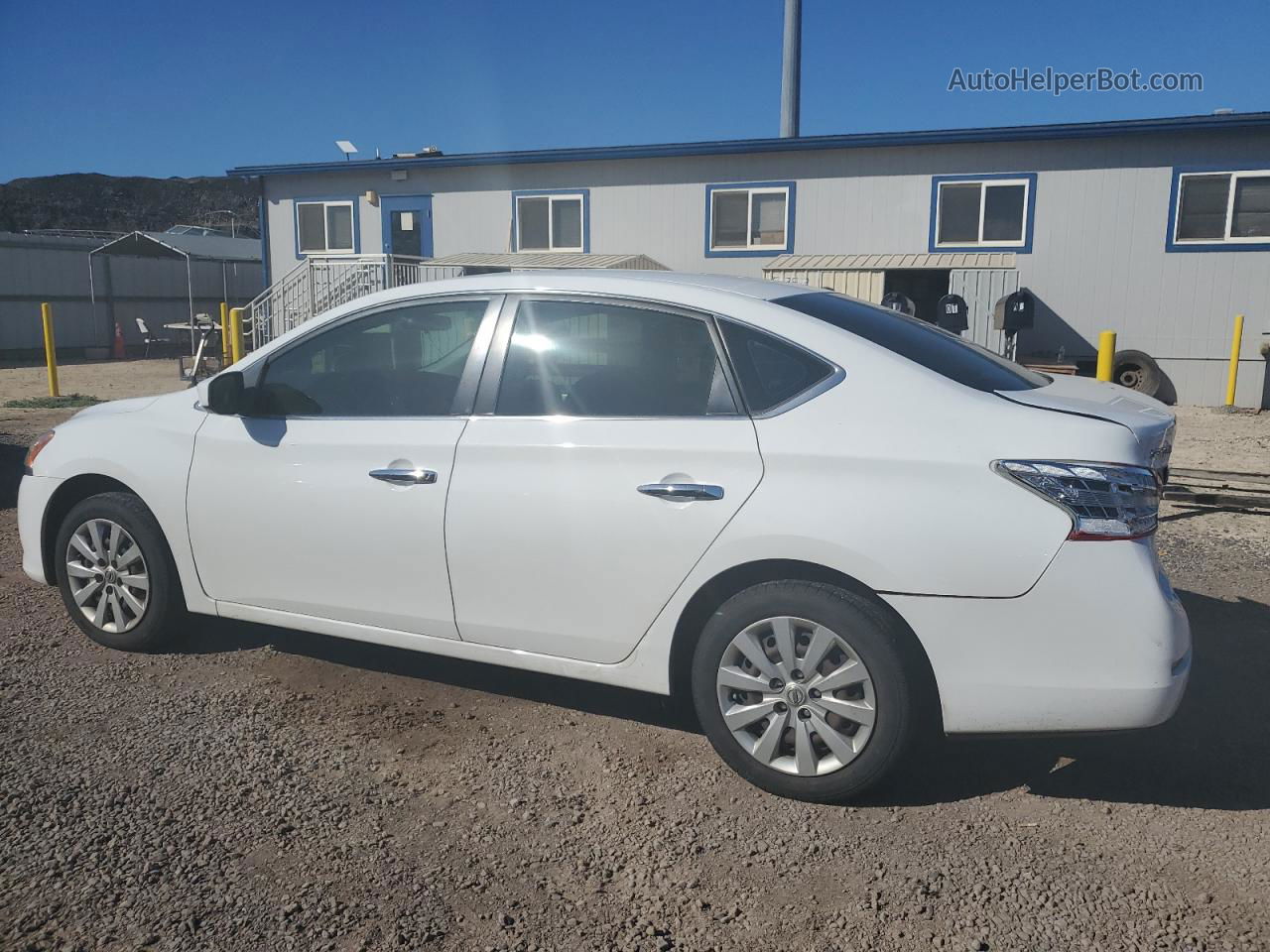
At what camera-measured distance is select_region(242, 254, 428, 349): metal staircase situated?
1877 centimetres

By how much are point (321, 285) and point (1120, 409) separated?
1775 centimetres

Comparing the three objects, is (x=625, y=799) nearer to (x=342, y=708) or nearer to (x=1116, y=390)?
(x=342, y=708)

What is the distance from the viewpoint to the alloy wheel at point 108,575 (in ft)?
14.6

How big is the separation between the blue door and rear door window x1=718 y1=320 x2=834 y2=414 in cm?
1729

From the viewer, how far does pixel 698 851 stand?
10.0 ft

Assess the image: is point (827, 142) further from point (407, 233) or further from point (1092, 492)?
point (1092, 492)

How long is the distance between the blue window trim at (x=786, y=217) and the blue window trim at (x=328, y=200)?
22.6 feet

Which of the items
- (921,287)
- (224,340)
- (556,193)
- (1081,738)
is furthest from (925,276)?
(1081,738)

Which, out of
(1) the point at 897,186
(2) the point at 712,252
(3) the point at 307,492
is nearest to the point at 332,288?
(2) the point at 712,252

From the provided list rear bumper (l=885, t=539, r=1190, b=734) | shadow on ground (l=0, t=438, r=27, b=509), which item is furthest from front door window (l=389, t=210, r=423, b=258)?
rear bumper (l=885, t=539, r=1190, b=734)

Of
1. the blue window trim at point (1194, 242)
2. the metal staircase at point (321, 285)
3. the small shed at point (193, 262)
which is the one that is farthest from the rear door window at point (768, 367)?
the small shed at point (193, 262)

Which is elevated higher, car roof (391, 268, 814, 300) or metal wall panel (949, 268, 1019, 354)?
metal wall panel (949, 268, 1019, 354)

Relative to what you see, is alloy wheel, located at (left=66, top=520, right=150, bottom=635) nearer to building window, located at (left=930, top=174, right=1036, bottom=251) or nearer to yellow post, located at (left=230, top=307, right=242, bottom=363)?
yellow post, located at (left=230, top=307, right=242, bottom=363)

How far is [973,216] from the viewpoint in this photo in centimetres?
1661
